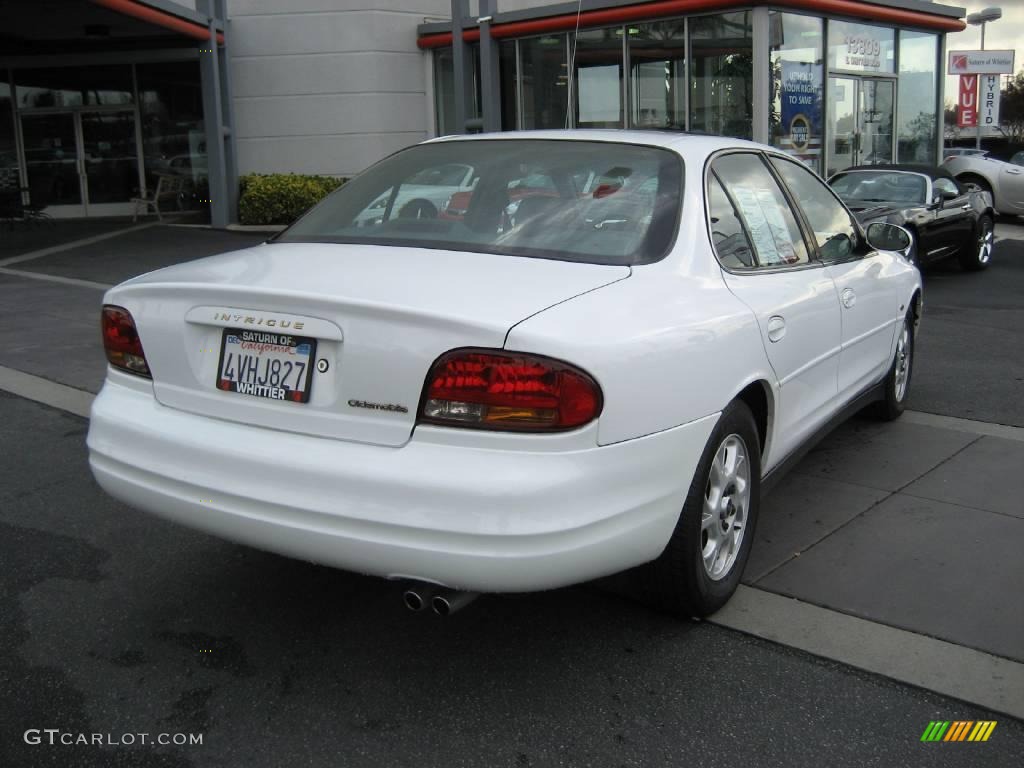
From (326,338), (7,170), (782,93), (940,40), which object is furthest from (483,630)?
(7,170)

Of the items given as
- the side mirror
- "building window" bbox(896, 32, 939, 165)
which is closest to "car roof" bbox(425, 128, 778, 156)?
the side mirror

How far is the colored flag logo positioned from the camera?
2.91 m

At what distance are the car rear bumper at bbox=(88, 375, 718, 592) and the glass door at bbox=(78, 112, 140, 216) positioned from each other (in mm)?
19811

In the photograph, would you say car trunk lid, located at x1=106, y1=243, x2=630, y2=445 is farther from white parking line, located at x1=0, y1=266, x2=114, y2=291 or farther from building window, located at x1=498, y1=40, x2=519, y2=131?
building window, located at x1=498, y1=40, x2=519, y2=131

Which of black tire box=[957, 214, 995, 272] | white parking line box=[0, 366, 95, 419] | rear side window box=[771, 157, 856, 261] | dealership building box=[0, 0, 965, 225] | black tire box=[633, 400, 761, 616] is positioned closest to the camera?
black tire box=[633, 400, 761, 616]

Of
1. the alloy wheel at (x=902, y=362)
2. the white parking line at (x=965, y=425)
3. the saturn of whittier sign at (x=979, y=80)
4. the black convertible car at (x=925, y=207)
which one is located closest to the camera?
the white parking line at (x=965, y=425)

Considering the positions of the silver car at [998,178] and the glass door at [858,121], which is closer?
the glass door at [858,121]

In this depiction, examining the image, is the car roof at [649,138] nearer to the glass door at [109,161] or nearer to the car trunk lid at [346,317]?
the car trunk lid at [346,317]

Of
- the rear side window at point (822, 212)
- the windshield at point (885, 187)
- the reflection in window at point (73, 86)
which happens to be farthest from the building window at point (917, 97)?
the rear side window at point (822, 212)

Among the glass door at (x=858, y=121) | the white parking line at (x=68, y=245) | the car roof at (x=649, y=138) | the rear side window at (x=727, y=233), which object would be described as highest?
the glass door at (x=858, y=121)

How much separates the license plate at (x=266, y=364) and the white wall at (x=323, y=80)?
57.4 ft

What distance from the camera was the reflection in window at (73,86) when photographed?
69.0ft

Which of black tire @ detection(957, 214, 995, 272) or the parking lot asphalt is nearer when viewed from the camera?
the parking lot asphalt

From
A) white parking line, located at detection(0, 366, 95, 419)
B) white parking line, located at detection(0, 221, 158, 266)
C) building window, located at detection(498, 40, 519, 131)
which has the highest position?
building window, located at detection(498, 40, 519, 131)
